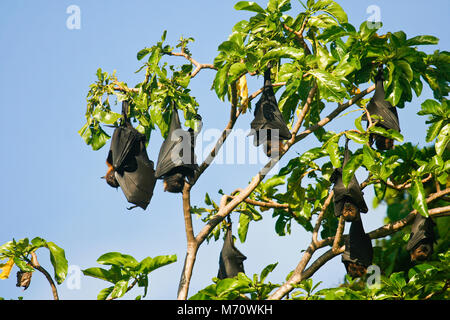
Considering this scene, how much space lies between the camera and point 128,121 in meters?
8.27

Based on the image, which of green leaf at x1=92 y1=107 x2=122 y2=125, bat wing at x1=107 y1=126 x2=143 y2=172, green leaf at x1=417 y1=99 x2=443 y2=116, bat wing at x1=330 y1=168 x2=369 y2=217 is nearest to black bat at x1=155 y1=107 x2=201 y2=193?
bat wing at x1=107 y1=126 x2=143 y2=172

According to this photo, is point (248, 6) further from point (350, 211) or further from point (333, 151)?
point (350, 211)

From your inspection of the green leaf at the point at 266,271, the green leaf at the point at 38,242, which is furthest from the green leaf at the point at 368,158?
the green leaf at the point at 38,242

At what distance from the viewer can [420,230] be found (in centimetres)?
775

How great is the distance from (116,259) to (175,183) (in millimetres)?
1839

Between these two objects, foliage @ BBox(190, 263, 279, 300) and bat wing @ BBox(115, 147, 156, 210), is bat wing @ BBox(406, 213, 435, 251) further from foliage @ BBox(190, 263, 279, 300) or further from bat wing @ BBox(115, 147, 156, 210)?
bat wing @ BBox(115, 147, 156, 210)

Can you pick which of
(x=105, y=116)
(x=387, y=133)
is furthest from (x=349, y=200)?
(x=105, y=116)

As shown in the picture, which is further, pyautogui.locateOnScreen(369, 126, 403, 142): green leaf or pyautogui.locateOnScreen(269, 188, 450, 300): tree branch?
pyautogui.locateOnScreen(269, 188, 450, 300): tree branch

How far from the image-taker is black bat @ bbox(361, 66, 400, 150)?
7.34 metres

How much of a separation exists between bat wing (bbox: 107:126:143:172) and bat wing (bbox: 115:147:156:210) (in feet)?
0.63
